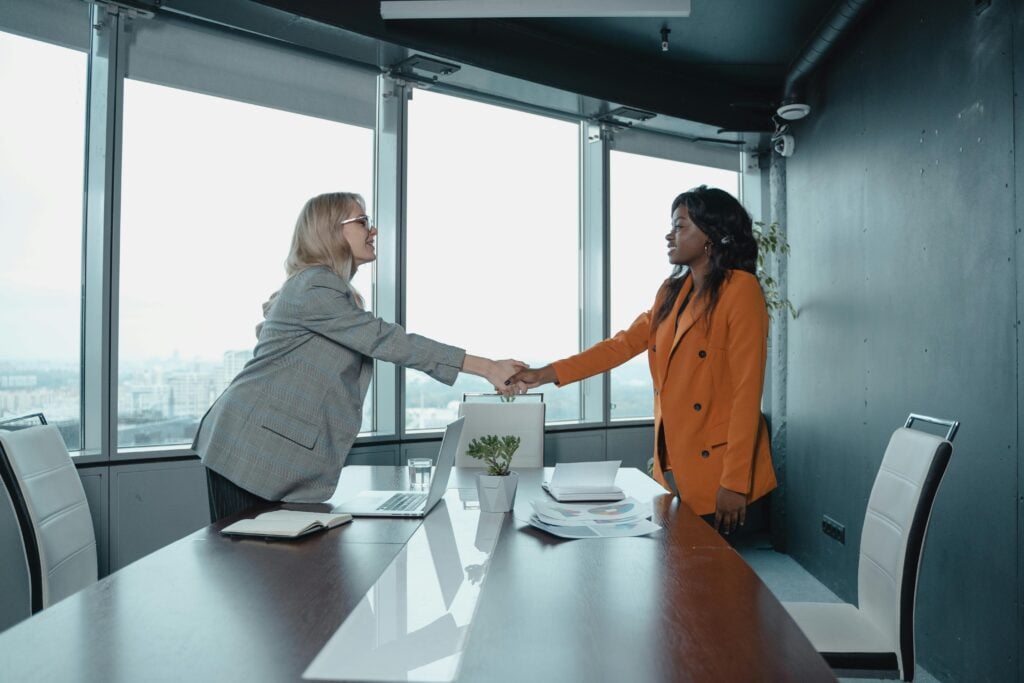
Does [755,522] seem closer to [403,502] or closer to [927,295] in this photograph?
[927,295]

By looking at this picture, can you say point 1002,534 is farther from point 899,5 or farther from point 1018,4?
point 899,5

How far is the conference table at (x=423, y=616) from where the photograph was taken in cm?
108

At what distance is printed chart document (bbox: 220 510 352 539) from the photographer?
181 centimetres

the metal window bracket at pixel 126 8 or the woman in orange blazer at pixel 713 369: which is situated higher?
the metal window bracket at pixel 126 8

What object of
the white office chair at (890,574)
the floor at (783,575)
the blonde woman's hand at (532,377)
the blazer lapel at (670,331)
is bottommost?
the floor at (783,575)

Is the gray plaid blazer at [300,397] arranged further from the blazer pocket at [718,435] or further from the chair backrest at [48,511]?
the blazer pocket at [718,435]

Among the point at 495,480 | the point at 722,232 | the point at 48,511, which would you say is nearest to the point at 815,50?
the point at 722,232

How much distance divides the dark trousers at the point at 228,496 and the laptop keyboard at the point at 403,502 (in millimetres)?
375

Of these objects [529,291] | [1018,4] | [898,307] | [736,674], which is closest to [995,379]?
[898,307]

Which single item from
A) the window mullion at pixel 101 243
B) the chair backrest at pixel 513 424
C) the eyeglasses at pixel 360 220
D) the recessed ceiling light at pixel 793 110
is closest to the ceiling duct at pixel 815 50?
the recessed ceiling light at pixel 793 110

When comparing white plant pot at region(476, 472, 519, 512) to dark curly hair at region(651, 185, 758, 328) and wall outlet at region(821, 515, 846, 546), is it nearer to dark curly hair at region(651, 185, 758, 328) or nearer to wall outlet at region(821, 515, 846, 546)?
dark curly hair at region(651, 185, 758, 328)

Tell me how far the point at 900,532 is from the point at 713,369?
0.74 m

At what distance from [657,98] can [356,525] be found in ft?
12.6

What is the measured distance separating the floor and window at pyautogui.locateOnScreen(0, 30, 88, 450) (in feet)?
11.3
